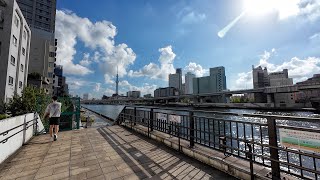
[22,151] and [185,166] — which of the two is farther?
[22,151]

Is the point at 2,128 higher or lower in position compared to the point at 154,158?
higher

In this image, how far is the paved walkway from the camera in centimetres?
370

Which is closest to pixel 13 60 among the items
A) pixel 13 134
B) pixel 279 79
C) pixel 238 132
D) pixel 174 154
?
pixel 13 134

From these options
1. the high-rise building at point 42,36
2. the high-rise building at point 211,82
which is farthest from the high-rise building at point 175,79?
the high-rise building at point 42,36

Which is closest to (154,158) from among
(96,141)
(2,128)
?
(96,141)

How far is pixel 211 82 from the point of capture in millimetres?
126500

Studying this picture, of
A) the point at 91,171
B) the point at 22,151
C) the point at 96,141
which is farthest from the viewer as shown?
the point at 96,141

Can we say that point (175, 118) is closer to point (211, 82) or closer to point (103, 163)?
point (103, 163)

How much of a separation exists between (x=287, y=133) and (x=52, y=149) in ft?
21.0

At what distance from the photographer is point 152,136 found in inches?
268

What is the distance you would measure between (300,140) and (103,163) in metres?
4.13

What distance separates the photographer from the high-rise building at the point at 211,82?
12488 cm

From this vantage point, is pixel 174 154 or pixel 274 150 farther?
pixel 174 154

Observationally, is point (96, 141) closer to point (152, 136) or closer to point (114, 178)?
point (152, 136)
